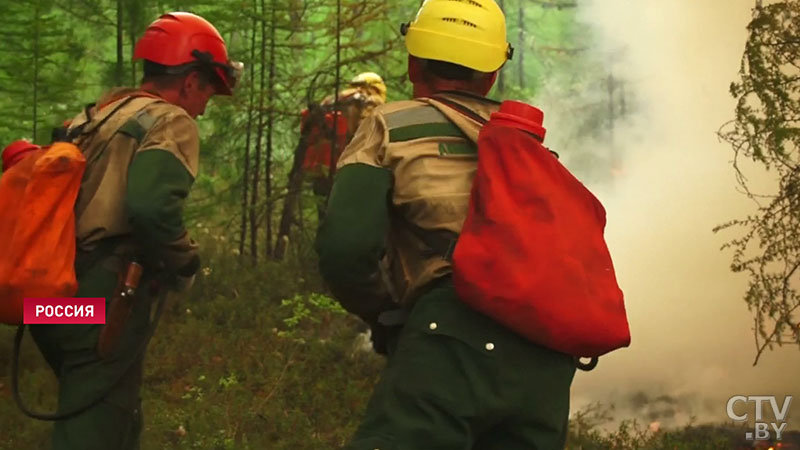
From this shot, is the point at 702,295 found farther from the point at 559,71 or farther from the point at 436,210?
the point at 436,210

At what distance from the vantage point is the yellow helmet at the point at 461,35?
3.00 meters

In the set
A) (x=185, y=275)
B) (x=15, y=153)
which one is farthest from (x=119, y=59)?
(x=185, y=275)

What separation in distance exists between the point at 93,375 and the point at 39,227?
0.59 metres

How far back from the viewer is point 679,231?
8.10 m

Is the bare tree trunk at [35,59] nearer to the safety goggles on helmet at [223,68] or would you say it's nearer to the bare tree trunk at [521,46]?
the bare tree trunk at [521,46]

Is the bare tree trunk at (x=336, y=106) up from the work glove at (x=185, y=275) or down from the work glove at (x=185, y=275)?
up

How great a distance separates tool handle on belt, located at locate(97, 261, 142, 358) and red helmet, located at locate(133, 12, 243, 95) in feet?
2.92

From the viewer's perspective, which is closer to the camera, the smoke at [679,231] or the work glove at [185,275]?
the work glove at [185,275]

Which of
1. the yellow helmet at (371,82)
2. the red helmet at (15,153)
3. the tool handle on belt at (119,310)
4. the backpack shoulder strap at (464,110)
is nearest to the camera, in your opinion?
the backpack shoulder strap at (464,110)

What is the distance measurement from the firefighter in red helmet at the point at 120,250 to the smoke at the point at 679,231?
15.0 feet

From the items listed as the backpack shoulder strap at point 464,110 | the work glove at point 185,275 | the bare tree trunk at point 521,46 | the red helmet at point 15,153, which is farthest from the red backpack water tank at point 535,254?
the bare tree trunk at point 521,46

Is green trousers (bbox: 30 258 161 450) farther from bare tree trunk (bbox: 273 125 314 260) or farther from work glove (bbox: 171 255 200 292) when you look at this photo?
bare tree trunk (bbox: 273 125 314 260)

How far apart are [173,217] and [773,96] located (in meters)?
4.91

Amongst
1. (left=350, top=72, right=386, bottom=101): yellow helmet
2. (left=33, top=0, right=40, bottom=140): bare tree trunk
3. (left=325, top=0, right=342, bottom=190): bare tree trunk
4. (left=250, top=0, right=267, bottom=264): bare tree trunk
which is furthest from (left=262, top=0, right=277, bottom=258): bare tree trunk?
(left=33, top=0, right=40, bottom=140): bare tree trunk
